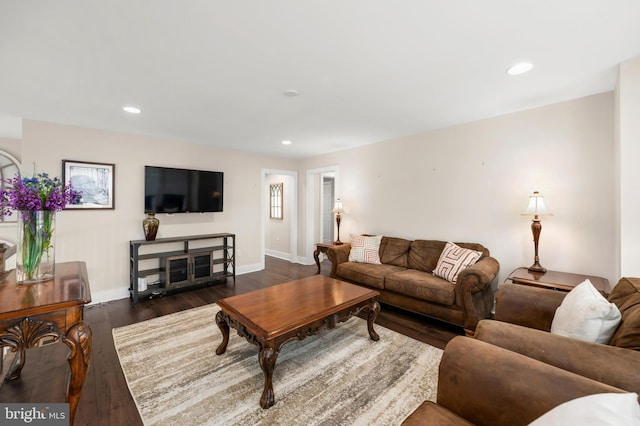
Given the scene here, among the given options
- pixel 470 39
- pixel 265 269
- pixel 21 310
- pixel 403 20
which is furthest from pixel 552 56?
pixel 265 269

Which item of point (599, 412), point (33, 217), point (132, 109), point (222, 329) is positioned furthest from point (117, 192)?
point (599, 412)

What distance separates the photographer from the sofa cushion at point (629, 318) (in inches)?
43.8

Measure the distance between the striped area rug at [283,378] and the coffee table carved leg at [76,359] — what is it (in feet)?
1.44

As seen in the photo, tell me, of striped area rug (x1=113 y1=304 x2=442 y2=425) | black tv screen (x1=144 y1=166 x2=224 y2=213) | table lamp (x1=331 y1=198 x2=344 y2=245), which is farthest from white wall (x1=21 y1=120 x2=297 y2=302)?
table lamp (x1=331 y1=198 x2=344 y2=245)

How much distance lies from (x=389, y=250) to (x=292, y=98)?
2582mm

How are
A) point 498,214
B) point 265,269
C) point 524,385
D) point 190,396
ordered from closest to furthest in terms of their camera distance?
point 524,385, point 190,396, point 498,214, point 265,269

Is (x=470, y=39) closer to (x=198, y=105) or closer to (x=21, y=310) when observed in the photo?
(x=198, y=105)

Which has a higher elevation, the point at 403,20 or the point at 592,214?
the point at 403,20

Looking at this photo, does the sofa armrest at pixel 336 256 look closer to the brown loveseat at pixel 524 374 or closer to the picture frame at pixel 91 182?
the brown loveseat at pixel 524 374

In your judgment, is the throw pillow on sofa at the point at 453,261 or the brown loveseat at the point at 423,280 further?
the throw pillow on sofa at the point at 453,261

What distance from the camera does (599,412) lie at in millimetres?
662

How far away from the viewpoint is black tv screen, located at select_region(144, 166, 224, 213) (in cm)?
398

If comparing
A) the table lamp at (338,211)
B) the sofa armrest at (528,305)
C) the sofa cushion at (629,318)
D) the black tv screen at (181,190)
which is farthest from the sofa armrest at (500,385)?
the black tv screen at (181,190)

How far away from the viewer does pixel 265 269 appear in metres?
5.42
